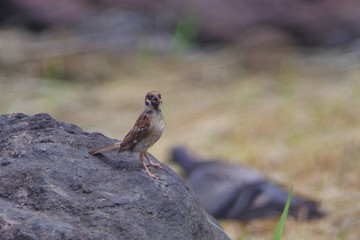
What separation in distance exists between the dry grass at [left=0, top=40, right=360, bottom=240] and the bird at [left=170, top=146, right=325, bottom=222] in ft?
0.25

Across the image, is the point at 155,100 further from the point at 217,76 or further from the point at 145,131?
the point at 217,76

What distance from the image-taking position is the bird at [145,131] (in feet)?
11.0

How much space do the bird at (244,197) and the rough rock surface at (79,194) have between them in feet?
8.57

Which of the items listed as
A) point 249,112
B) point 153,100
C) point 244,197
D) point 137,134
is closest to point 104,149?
point 137,134

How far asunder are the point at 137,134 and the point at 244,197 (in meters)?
2.80

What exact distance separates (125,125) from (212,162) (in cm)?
178

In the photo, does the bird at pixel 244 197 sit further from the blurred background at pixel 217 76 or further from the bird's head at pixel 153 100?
the bird's head at pixel 153 100

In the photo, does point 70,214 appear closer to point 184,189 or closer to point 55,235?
point 55,235

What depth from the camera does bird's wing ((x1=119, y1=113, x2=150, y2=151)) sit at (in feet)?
11.0

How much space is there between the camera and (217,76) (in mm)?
9227

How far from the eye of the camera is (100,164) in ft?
10.9

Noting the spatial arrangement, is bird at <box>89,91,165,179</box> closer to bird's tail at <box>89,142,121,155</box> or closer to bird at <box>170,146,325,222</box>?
bird's tail at <box>89,142,121,155</box>

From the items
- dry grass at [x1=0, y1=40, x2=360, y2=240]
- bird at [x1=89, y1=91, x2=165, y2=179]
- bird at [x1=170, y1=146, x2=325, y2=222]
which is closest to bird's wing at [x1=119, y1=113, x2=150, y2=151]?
bird at [x1=89, y1=91, x2=165, y2=179]

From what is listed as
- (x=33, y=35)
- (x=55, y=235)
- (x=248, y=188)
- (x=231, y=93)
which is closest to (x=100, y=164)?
(x=55, y=235)
